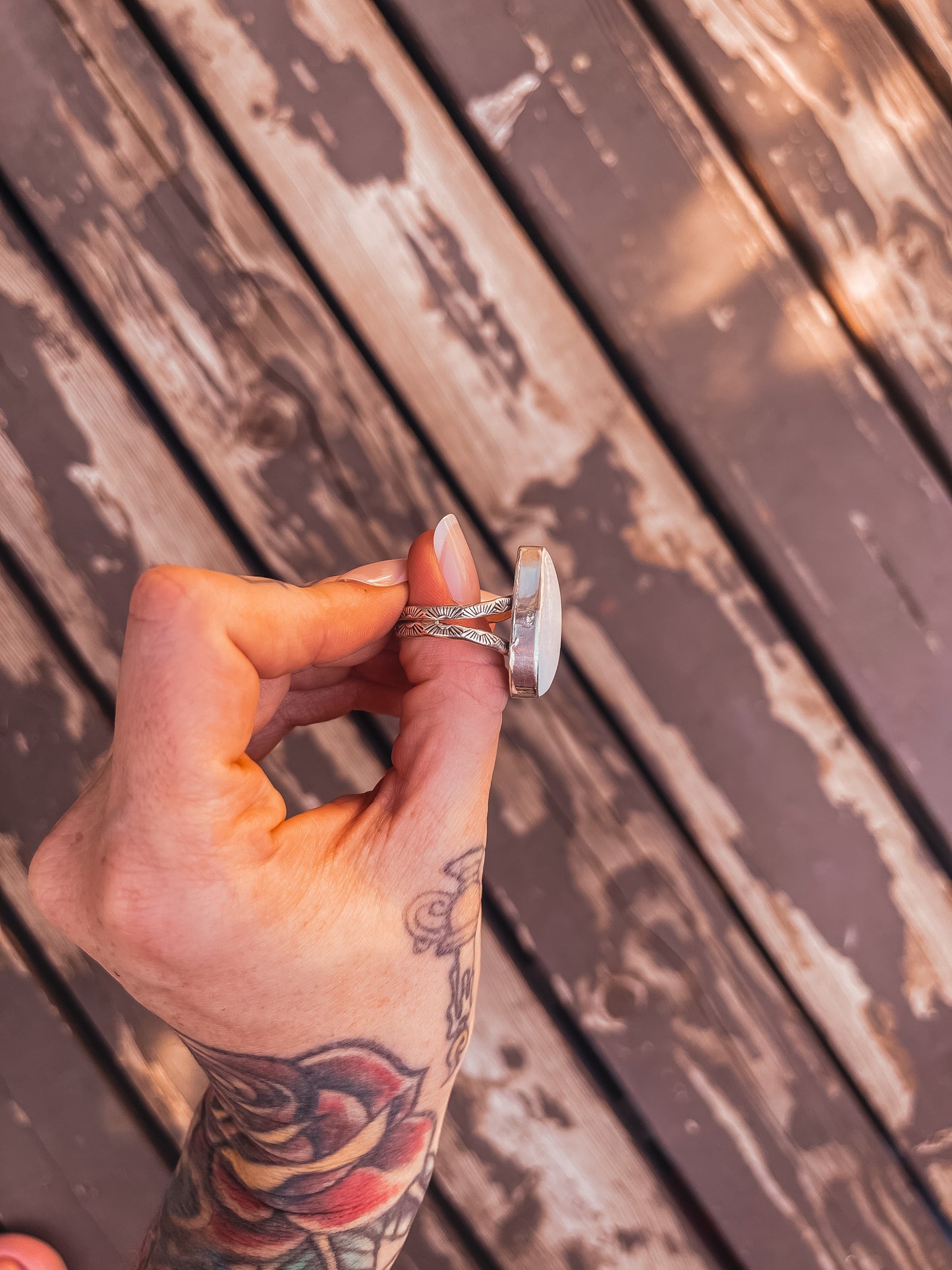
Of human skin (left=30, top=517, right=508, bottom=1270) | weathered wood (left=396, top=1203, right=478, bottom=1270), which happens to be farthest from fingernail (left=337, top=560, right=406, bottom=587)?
weathered wood (left=396, top=1203, right=478, bottom=1270)

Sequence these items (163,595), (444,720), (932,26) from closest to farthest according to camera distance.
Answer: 1. (163,595)
2. (444,720)
3. (932,26)

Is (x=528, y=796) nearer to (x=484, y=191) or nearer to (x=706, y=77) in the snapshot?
(x=484, y=191)

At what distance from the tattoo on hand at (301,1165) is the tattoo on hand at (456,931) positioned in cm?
5

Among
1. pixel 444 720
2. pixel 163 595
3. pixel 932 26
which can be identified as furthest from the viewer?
pixel 932 26

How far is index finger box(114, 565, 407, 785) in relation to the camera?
0.48 m

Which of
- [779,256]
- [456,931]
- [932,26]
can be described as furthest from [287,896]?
[932,26]

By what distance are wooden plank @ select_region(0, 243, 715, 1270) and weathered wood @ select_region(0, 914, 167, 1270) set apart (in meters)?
0.05

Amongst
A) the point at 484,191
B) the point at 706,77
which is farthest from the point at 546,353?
the point at 706,77

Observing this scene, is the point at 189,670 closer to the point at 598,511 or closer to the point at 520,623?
the point at 520,623

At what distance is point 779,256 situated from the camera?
3.00 ft

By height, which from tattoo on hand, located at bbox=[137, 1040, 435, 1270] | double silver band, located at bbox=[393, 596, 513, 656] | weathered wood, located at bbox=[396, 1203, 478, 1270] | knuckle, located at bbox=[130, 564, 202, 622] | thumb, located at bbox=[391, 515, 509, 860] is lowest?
weathered wood, located at bbox=[396, 1203, 478, 1270]

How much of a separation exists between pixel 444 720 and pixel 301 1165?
1.35 feet

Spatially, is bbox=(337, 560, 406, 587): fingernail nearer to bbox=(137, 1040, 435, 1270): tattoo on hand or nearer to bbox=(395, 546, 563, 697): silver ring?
bbox=(395, 546, 563, 697): silver ring

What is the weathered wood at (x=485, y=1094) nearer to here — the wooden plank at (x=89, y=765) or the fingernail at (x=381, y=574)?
the wooden plank at (x=89, y=765)
